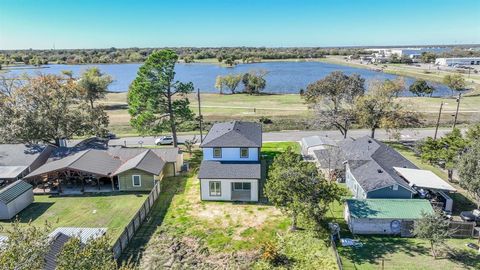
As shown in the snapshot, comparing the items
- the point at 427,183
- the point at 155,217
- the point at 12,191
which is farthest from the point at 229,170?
the point at 12,191

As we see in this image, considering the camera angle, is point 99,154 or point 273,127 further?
point 273,127

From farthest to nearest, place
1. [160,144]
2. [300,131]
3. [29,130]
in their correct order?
[300,131], [160,144], [29,130]

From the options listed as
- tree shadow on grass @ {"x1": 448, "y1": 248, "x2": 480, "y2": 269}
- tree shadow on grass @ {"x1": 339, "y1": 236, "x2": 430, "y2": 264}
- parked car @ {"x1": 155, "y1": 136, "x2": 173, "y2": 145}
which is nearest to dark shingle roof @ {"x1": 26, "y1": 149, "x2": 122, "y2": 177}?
parked car @ {"x1": 155, "y1": 136, "x2": 173, "y2": 145}

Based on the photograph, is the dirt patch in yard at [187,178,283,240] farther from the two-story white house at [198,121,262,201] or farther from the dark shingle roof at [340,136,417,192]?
the dark shingle roof at [340,136,417,192]

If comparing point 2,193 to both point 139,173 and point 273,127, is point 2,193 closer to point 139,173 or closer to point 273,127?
point 139,173

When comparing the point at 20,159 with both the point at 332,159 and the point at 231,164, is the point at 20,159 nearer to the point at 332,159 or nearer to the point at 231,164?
the point at 231,164

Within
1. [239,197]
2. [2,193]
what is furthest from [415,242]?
[2,193]

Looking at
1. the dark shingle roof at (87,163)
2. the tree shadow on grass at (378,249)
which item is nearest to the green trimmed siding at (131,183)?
the dark shingle roof at (87,163)
